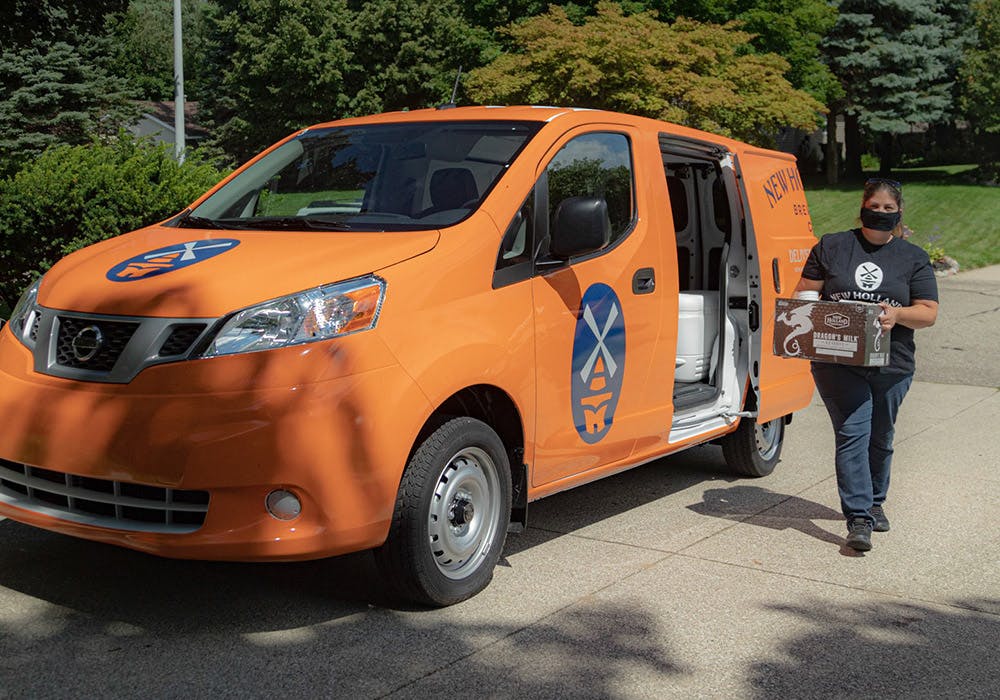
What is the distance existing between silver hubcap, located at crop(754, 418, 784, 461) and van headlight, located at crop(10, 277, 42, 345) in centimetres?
440

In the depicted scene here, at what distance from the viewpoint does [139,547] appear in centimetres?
432

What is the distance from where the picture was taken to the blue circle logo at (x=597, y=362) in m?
5.45

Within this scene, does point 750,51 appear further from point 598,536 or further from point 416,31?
point 598,536

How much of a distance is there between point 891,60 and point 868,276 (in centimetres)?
4283

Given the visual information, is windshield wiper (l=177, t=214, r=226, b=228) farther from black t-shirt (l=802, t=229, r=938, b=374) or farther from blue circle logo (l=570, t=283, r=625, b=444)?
black t-shirt (l=802, t=229, r=938, b=374)

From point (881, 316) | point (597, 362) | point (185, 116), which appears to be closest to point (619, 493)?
point (597, 362)

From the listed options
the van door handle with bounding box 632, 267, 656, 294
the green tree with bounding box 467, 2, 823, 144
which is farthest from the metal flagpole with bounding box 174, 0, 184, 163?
the van door handle with bounding box 632, 267, 656, 294

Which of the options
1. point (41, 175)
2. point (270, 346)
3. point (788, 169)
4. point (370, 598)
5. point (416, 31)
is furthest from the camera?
point (416, 31)

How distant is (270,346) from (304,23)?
4519cm

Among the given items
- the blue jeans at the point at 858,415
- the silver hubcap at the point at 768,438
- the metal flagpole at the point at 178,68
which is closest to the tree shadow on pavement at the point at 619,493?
the silver hubcap at the point at 768,438

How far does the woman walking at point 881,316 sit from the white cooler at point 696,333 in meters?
0.94

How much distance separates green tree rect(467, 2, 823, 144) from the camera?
89.3ft

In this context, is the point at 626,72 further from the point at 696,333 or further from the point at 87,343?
the point at 87,343

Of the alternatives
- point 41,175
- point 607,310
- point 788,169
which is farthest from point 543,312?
point 41,175
